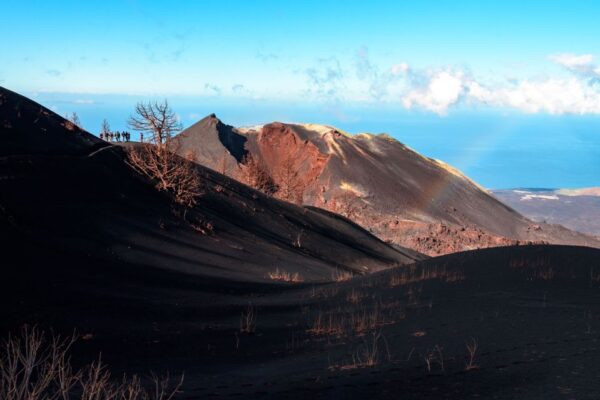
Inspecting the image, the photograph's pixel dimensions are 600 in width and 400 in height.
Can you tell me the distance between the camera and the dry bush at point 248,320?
35.8 ft

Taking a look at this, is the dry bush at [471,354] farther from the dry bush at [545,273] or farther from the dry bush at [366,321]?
the dry bush at [545,273]

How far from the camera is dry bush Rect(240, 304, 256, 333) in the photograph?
10922 mm

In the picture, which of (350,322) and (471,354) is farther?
(350,322)

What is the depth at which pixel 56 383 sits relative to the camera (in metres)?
6.39

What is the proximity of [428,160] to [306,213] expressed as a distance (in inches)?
2260

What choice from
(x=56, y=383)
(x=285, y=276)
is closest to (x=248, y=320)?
(x=56, y=383)

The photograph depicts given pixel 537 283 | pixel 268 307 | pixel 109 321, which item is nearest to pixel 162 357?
pixel 109 321

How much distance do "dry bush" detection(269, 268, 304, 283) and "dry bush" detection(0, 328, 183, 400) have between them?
31.3 feet

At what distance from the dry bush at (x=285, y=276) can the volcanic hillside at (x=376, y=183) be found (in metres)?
30.8

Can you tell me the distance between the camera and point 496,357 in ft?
24.8

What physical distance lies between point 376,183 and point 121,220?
5408cm

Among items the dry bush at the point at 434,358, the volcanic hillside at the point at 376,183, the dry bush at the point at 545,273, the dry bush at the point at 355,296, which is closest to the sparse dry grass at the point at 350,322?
the dry bush at the point at 355,296

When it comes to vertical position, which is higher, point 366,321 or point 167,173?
point 167,173

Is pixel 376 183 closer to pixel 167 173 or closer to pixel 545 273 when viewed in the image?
pixel 167 173
